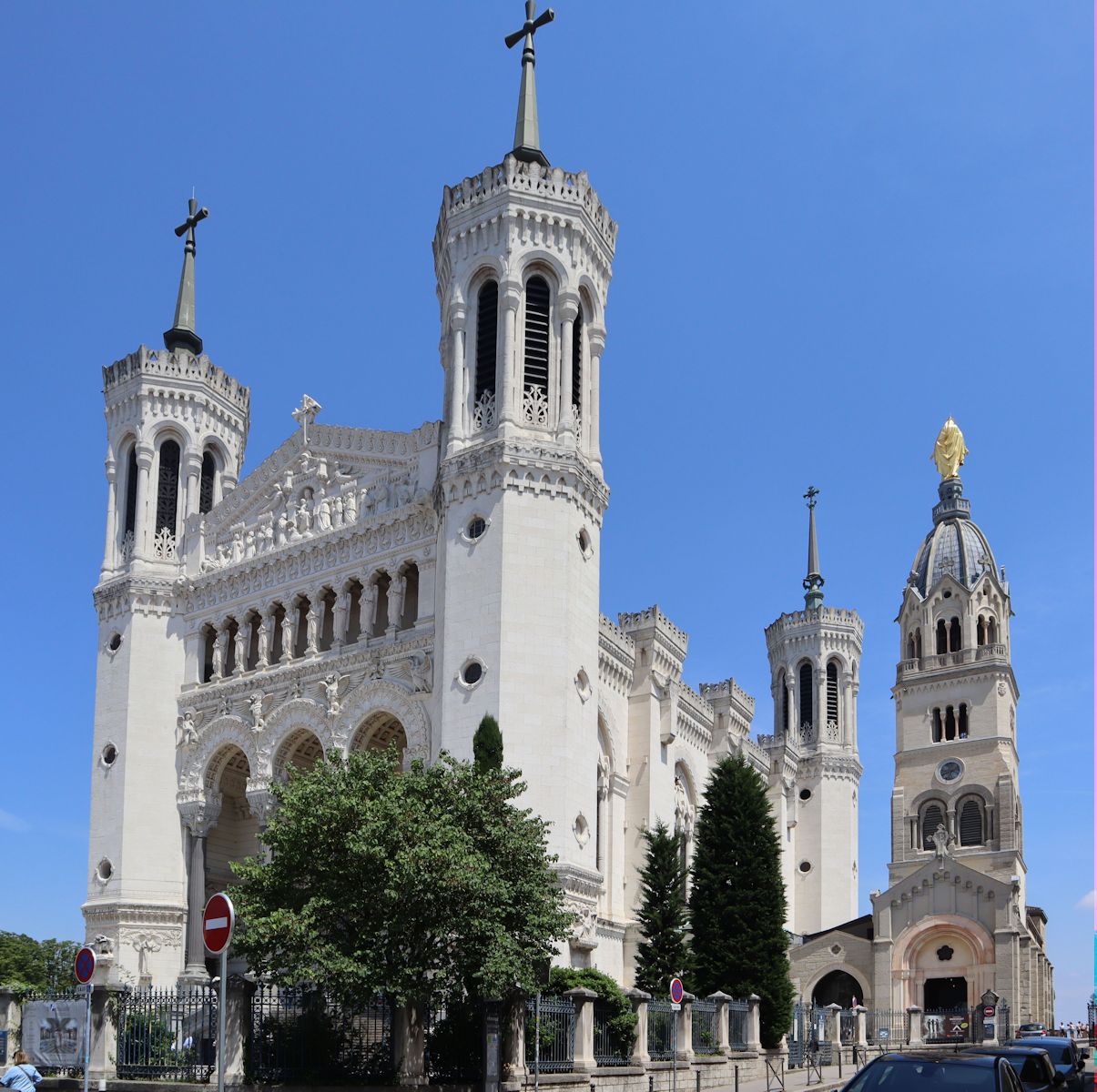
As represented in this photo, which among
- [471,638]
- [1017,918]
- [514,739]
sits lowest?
[1017,918]

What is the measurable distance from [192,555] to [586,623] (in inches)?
690

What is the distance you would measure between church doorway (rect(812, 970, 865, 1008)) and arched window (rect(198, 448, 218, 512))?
3999 cm

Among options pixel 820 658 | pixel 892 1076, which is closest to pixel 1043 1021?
pixel 820 658

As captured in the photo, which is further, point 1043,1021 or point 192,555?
point 1043,1021

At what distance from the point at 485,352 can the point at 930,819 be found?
161 feet

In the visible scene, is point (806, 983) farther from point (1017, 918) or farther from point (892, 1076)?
point (892, 1076)

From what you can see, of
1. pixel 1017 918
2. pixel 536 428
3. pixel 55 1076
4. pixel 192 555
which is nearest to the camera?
pixel 55 1076

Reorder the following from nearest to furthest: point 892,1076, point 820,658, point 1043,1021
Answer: point 892,1076, point 1043,1021, point 820,658

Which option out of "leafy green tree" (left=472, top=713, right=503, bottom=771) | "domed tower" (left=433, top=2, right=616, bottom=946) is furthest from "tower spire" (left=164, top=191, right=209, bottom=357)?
"leafy green tree" (left=472, top=713, right=503, bottom=771)

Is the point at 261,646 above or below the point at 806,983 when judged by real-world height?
above

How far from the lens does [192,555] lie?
175 ft

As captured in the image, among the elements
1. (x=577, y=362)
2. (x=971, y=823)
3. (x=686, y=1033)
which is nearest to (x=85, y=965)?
(x=686, y=1033)

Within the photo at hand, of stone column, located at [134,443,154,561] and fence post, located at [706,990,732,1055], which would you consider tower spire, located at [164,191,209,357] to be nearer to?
stone column, located at [134,443,154,561]

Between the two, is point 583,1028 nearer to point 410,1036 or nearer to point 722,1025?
point 410,1036
